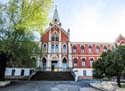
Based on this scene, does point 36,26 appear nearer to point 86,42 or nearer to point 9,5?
point 9,5

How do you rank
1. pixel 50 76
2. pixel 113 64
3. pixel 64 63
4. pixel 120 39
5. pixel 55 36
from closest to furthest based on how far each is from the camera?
pixel 113 64 < pixel 50 76 < pixel 64 63 < pixel 55 36 < pixel 120 39

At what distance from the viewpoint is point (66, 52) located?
40.0 metres

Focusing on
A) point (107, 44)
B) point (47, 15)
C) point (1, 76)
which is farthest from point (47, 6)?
point (107, 44)

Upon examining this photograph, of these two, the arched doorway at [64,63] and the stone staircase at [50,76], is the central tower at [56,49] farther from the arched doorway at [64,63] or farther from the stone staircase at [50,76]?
the stone staircase at [50,76]

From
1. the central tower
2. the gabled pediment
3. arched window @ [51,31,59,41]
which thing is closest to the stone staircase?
the central tower

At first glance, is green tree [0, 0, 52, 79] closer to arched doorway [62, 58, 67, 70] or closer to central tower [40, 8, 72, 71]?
central tower [40, 8, 72, 71]

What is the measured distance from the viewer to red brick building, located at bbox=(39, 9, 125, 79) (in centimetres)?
3888

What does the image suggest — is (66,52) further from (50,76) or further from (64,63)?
(50,76)

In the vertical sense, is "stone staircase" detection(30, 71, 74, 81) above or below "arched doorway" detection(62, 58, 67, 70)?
below

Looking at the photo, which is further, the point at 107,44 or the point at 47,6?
the point at 107,44

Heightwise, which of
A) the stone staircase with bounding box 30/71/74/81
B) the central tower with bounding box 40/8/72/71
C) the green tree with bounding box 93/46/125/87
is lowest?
the stone staircase with bounding box 30/71/74/81

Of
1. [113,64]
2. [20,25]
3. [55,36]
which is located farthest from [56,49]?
[113,64]

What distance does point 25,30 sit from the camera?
1848cm

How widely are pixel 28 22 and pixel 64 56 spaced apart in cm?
2209
